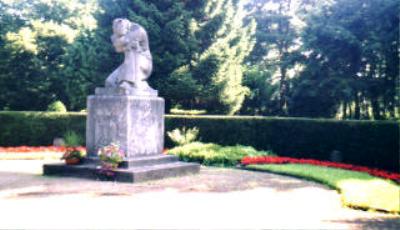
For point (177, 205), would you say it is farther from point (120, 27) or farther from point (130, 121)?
point (120, 27)

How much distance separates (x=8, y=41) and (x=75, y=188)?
26772mm

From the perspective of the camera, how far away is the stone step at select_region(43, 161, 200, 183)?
1080 centimetres

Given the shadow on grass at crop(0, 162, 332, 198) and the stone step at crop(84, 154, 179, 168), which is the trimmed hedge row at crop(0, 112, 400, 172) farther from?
the stone step at crop(84, 154, 179, 168)

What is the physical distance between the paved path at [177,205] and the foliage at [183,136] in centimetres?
682

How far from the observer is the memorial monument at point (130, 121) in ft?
38.5

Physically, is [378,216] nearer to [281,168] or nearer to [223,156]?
[281,168]

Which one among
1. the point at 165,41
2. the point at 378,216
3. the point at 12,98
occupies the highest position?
the point at 165,41

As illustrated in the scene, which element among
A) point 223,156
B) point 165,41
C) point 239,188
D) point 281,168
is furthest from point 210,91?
point 239,188

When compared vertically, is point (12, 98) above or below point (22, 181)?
above

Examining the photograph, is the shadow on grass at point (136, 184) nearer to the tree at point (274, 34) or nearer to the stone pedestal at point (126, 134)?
the stone pedestal at point (126, 134)

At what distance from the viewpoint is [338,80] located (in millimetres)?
22578

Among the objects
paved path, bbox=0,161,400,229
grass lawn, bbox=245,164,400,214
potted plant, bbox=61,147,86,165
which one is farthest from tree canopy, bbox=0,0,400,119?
paved path, bbox=0,161,400,229

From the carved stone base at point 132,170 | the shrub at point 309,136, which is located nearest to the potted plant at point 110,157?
the carved stone base at point 132,170

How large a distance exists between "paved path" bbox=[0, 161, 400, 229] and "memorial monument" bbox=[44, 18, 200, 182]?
513mm
